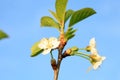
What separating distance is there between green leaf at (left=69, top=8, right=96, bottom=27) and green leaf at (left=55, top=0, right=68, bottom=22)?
0.08 metres

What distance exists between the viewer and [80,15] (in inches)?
87.8

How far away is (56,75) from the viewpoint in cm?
177

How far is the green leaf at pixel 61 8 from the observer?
2247 mm

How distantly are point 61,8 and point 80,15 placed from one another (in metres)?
0.16

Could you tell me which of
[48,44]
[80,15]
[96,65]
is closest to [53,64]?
[48,44]

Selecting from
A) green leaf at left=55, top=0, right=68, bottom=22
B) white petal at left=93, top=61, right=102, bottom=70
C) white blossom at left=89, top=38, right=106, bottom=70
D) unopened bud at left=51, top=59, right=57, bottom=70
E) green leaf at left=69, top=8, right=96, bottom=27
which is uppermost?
green leaf at left=55, top=0, right=68, bottom=22

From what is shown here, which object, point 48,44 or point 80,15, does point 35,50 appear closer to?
point 48,44

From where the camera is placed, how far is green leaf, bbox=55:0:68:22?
2.25 metres

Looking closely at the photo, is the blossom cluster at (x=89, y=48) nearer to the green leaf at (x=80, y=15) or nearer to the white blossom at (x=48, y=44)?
the white blossom at (x=48, y=44)

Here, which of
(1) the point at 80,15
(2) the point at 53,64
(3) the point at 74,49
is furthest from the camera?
(1) the point at 80,15

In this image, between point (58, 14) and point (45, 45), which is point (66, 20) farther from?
point (45, 45)

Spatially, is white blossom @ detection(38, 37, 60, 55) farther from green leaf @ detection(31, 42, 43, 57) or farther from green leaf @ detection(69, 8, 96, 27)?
green leaf @ detection(69, 8, 96, 27)

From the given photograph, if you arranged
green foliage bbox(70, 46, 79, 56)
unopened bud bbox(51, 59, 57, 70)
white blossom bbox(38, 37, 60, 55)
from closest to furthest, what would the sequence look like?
unopened bud bbox(51, 59, 57, 70) → white blossom bbox(38, 37, 60, 55) → green foliage bbox(70, 46, 79, 56)

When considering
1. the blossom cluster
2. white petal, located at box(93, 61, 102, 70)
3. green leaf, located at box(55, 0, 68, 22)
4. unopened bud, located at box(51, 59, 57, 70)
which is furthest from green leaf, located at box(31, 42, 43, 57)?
white petal, located at box(93, 61, 102, 70)
